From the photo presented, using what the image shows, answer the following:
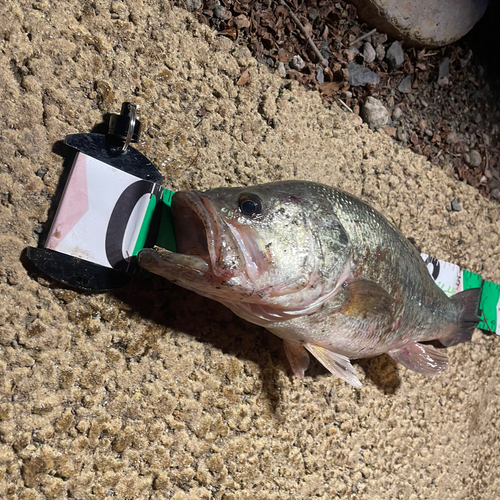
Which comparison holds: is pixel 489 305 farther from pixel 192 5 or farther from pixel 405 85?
pixel 192 5

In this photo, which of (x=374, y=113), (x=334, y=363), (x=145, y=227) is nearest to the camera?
(x=145, y=227)

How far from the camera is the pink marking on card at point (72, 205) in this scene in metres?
1.30

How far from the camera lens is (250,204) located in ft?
4.31

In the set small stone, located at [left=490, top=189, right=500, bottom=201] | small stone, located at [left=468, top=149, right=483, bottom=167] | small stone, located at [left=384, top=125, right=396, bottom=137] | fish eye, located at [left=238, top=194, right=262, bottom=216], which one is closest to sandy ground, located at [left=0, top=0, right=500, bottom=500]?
small stone, located at [left=384, top=125, right=396, bottom=137]

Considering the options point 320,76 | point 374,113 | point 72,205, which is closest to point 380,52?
point 374,113

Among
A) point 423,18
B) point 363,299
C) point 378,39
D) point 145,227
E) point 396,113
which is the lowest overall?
point 145,227

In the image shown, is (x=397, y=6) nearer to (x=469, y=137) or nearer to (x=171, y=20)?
Answer: (x=469, y=137)

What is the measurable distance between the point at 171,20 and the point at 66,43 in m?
0.39

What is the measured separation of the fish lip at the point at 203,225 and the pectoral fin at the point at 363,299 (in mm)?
437

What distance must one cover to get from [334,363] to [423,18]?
1.77 metres

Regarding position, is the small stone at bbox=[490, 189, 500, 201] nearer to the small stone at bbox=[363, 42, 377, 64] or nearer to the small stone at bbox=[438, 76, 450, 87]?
the small stone at bbox=[438, 76, 450, 87]

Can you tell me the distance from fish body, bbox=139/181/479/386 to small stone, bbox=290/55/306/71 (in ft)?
2.26

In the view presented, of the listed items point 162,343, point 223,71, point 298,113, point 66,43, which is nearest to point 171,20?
point 223,71

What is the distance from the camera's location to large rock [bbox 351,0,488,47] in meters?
2.18
